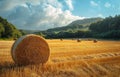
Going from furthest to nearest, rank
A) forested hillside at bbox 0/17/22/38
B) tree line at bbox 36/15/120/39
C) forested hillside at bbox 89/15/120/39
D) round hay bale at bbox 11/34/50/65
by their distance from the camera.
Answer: forested hillside at bbox 89/15/120/39 < tree line at bbox 36/15/120/39 < forested hillside at bbox 0/17/22/38 < round hay bale at bbox 11/34/50/65

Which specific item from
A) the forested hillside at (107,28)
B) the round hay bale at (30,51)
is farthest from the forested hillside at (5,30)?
the round hay bale at (30,51)

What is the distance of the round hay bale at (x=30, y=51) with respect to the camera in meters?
11.6

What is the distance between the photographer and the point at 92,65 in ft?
38.2

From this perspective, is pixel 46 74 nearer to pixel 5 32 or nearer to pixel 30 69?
pixel 30 69

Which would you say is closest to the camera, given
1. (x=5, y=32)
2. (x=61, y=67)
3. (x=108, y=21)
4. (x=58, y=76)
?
(x=58, y=76)

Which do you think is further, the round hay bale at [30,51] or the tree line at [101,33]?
the tree line at [101,33]

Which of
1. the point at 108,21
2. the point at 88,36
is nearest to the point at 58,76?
the point at 88,36

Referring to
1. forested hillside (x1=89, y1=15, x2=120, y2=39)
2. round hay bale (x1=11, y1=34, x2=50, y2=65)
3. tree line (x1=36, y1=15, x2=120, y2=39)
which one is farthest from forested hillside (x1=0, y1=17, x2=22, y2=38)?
round hay bale (x1=11, y1=34, x2=50, y2=65)

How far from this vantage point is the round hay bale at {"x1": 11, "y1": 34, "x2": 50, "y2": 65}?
11.6 meters

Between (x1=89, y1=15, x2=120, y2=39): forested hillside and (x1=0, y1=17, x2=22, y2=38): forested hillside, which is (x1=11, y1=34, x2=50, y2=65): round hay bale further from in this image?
(x1=89, y1=15, x2=120, y2=39): forested hillside

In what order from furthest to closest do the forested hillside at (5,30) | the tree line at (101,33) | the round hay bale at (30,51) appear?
the tree line at (101,33), the forested hillside at (5,30), the round hay bale at (30,51)

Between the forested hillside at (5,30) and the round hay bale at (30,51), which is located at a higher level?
the forested hillside at (5,30)

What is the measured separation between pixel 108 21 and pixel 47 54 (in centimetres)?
6464

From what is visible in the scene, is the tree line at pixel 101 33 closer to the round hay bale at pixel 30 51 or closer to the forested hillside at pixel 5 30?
the forested hillside at pixel 5 30
